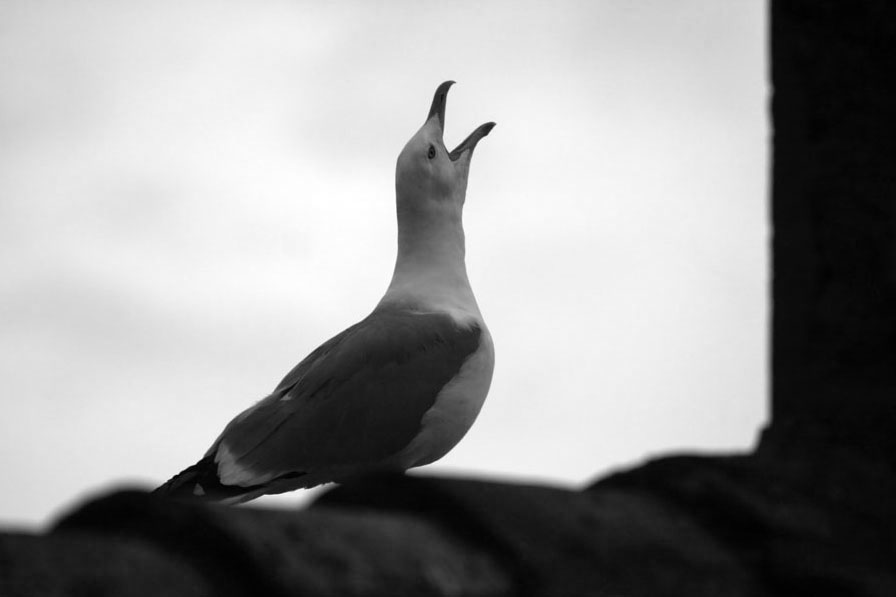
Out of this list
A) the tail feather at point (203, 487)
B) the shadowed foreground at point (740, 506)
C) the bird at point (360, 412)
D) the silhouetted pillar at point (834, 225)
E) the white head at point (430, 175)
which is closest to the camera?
the shadowed foreground at point (740, 506)

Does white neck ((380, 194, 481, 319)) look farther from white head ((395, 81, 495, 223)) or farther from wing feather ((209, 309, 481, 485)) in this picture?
wing feather ((209, 309, 481, 485))

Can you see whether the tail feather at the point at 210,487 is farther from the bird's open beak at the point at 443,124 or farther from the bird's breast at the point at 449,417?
the bird's open beak at the point at 443,124

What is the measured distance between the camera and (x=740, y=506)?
249 centimetres

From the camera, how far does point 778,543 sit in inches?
95.0

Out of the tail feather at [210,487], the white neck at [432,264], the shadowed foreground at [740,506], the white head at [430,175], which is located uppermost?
the shadowed foreground at [740,506]

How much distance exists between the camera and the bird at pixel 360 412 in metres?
6.67

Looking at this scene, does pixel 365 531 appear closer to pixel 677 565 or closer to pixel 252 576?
pixel 252 576

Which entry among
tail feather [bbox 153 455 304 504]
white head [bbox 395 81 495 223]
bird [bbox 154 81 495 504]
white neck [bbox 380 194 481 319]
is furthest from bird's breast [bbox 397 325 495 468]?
white head [bbox 395 81 495 223]

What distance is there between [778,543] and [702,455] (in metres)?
0.32

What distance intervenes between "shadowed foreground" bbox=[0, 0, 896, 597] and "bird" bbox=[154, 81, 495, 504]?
386 centimetres

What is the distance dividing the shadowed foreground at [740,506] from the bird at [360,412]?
12.7 ft

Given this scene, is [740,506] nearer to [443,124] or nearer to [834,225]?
[834,225]

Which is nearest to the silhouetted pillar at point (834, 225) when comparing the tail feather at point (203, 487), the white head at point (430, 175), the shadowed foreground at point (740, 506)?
the shadowed foreground at point (740, 506)

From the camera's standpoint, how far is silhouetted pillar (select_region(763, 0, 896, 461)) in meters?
2.84
